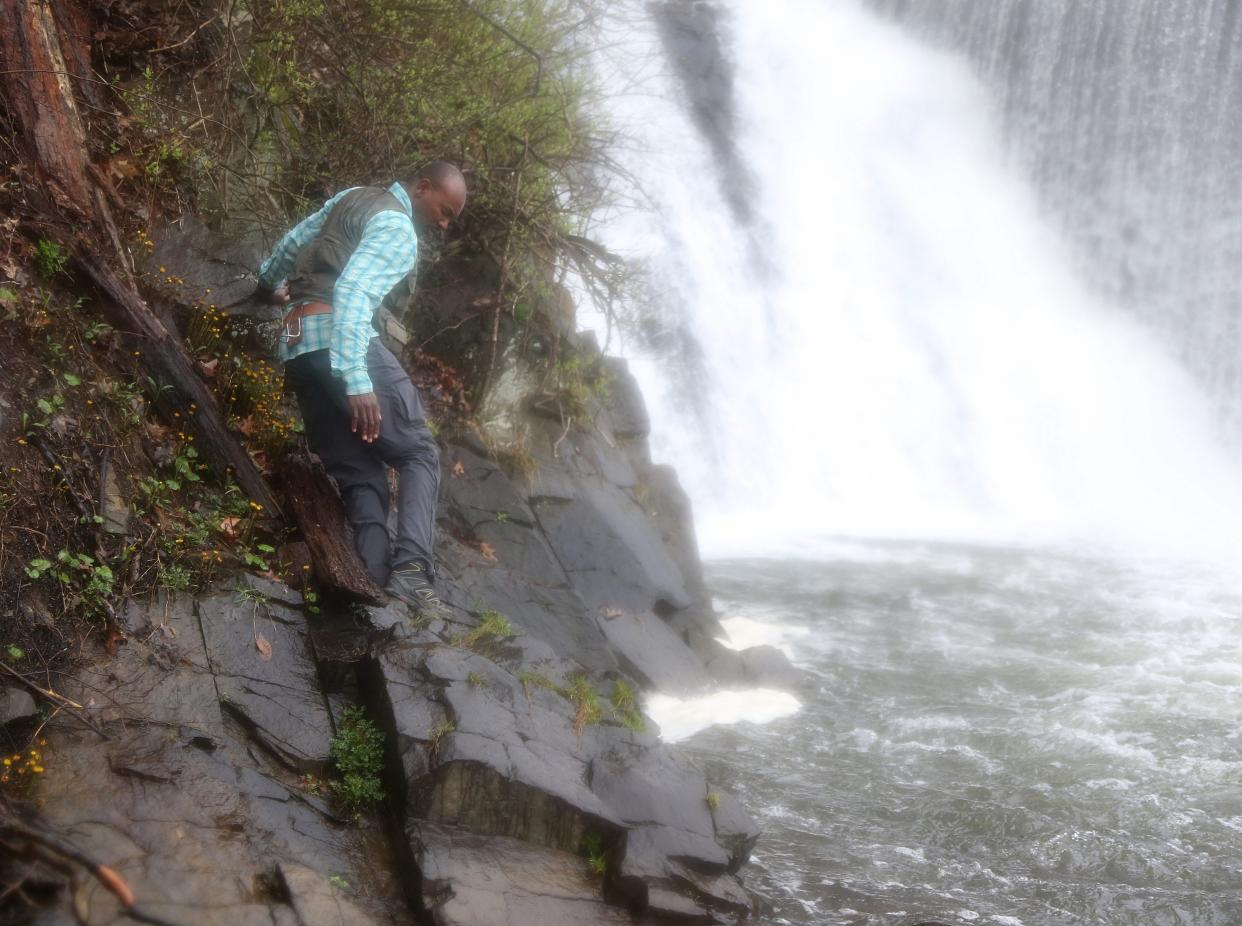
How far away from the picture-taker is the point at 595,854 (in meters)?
3.74

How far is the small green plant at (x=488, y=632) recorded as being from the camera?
4.55m

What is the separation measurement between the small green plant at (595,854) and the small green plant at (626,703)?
1429mm

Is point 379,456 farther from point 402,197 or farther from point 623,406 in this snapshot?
point 623,406

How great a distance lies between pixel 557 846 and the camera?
371cm

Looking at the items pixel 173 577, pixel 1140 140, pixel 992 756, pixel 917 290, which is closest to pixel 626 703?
pixel 992 756

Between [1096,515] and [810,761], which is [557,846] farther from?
[1096,515]

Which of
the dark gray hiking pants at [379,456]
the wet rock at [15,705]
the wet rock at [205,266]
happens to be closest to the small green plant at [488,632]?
the dark gray hiking pants at [379,456]

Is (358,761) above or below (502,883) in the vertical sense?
above

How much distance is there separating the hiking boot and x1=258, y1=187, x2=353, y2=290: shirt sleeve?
141cm

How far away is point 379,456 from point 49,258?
1452 millimetres

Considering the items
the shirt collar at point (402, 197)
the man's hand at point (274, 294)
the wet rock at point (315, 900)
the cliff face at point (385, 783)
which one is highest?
the shirt collar at point (402, 197)

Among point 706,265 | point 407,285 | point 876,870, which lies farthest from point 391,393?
point 706,265

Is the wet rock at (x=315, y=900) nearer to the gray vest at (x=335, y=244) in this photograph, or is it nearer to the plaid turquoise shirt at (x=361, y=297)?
the plaid turquoise shirt at (x=361, y=297)

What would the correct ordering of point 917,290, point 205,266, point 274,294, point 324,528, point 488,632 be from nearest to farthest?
point 324,528, point 488,632, point 274,294, point 205,266, point 917,290
